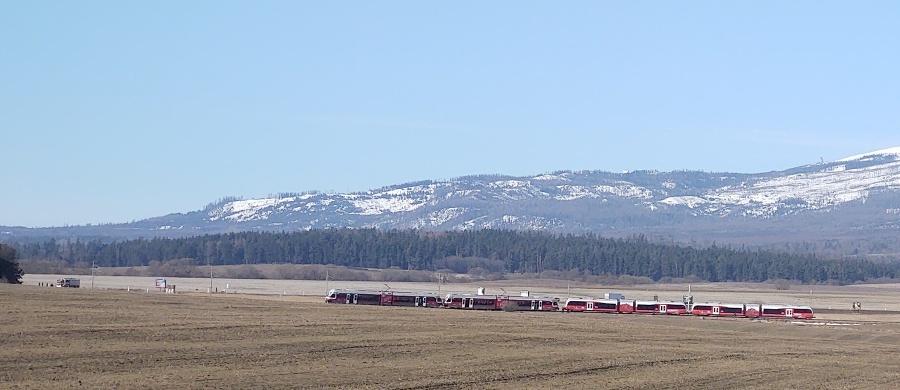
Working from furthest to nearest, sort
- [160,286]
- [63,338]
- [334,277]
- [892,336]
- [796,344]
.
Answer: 1. [334,277]
2. [160,286]
3. [892,336]
4. [796,344]
5. [63,338]

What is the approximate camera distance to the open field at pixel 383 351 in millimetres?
43094

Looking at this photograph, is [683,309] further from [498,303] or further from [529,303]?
[498,303]

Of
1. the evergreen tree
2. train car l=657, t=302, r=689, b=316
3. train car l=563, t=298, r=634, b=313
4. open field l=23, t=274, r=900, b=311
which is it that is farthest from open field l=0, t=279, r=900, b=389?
open field l=23, t=274, r=900, b=311

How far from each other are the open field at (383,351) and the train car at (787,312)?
76.9ft

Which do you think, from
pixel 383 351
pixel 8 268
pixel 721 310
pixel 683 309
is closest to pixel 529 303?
pixel 683 309

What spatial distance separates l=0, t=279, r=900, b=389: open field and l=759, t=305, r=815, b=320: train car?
923 inches

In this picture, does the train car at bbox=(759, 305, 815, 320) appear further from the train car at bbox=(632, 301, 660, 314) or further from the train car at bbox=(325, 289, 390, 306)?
the train car at bbox=(325, 289, 390, 306)

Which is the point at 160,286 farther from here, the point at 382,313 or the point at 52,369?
the point at 52,369

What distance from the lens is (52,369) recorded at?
4175 cm

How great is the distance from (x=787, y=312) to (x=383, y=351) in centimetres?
6102

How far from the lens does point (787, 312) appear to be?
10606cm

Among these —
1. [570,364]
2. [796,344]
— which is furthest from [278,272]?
[570,364]

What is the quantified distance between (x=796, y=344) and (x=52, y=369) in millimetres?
41855

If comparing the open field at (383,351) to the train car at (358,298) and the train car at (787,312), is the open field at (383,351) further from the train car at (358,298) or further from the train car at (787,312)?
the train car at (787,312)
